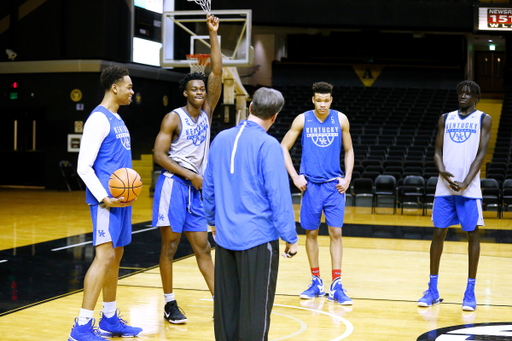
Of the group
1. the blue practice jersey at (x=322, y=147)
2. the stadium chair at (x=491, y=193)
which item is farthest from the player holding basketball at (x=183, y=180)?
the stadium chair at (x=491, y=193)

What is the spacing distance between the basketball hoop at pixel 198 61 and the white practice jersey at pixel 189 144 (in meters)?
6.91

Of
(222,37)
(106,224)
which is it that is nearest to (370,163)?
(222,37)

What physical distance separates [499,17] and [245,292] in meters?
16.5

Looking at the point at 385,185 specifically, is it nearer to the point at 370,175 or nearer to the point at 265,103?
the point at 370,175

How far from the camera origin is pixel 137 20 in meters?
17.1

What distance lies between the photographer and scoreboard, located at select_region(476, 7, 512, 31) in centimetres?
1641

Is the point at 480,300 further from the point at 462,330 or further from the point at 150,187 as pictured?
the point at 150,187

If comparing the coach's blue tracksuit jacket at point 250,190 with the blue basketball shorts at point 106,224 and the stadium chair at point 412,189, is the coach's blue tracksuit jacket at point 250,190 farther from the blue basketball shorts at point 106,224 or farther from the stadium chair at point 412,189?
the stadium chair at point 412,189

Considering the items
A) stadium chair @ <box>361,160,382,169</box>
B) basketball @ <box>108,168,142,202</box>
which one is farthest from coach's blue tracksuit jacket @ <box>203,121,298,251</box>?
stadium chair @ <box>361,160,382,169</box>

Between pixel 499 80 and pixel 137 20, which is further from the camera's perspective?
pixel 499 80

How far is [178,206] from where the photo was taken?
3.93m

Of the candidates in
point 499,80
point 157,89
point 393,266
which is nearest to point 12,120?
point 157,89

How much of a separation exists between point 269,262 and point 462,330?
1.87 m

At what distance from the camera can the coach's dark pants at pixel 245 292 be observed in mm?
2586
